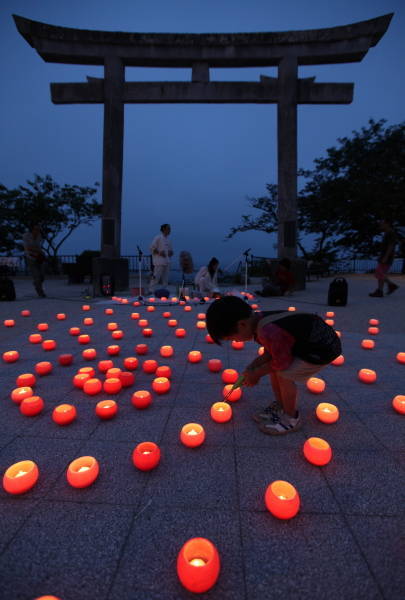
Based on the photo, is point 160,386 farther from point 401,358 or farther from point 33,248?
point 33,248

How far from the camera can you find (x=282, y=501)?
1479 mm

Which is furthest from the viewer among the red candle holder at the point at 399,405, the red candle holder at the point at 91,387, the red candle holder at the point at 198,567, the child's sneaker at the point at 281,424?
the red candle holder at the point at 91,387

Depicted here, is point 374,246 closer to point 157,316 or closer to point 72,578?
point 157,316

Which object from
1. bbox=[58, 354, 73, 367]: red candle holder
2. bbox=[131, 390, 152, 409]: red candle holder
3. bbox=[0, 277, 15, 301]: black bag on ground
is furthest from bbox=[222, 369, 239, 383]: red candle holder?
bbox=[0, 277, 15, 301]: black bag on ground

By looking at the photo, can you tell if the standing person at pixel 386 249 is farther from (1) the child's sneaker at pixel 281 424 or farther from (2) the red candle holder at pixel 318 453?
(2) the red candle holder at pixel 318 453

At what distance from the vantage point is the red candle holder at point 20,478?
164cm

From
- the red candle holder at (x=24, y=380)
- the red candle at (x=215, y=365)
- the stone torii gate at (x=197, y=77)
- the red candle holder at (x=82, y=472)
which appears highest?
the stone torii gate at (x=197, y=77)

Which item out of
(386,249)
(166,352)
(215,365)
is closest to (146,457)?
(215,365)

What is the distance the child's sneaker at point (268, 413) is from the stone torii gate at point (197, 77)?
33.0 feet

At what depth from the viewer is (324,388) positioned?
311 centimetres

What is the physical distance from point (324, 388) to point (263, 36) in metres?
13.3

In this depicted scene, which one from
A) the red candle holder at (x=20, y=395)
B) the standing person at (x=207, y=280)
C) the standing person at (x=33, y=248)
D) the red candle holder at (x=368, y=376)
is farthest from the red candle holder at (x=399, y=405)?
the standing person at (x=33, y=248)

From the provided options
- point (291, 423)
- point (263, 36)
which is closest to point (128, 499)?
point (291, 423)

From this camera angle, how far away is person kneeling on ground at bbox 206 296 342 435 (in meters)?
2.05
